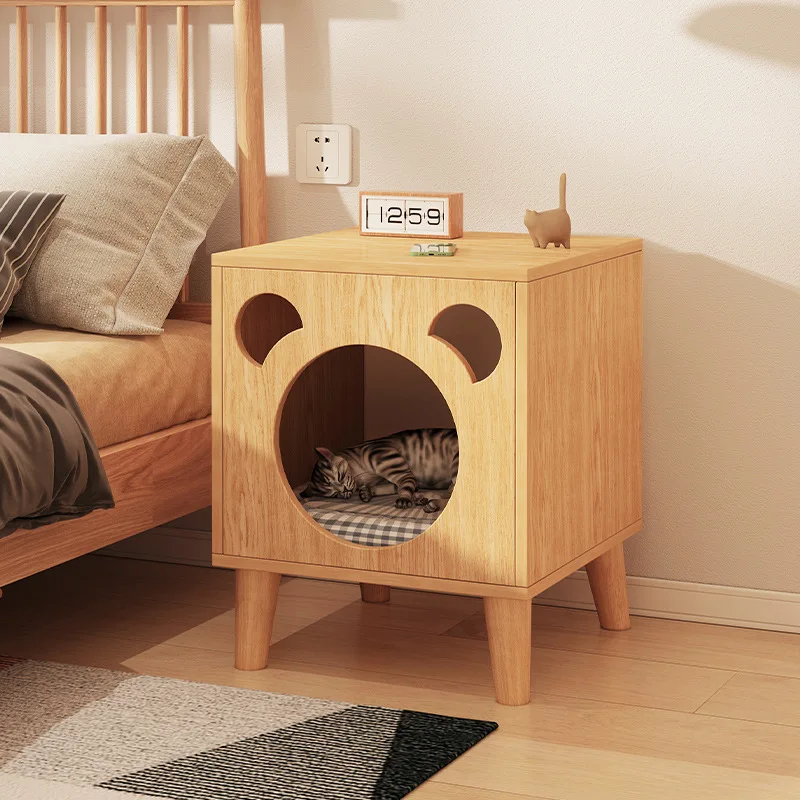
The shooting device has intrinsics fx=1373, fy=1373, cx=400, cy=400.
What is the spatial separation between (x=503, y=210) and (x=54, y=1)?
919 mm

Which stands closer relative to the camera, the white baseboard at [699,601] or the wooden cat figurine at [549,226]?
the wooden cat figurine at [549,226]

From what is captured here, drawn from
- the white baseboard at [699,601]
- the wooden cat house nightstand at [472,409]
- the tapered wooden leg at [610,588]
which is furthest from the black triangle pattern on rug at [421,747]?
the white baseboard at [699,601]

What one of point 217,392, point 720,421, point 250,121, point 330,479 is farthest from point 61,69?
point 720,421

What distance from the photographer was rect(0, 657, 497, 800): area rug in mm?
1640

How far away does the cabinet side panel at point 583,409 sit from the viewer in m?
1.88

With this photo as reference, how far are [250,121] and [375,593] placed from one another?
866mm

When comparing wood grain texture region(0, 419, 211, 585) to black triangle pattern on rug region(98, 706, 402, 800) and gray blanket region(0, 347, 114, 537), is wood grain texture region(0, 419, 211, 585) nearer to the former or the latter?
gray blanket region(0, 347, 114, 537)

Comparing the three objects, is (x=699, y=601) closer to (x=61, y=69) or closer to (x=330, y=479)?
(x=330, y=479)

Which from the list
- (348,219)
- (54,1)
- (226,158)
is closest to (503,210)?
(348,219)

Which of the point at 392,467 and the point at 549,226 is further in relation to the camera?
the point at 392,467

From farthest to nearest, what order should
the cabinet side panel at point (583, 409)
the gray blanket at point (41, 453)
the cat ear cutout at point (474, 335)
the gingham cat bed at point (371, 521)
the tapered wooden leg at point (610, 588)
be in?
the cat ear cutout at point (474, 335) → the tapered wooden leg at point (610, 588) → the gingham cat bed at point (371, 521) → the cabinet side panel at point (583, 409) → the gray blanket at point (41, 453)

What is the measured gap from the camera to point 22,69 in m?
2.58

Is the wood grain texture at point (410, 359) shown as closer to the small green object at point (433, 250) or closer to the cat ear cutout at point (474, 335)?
the small green object at point (433, 250)

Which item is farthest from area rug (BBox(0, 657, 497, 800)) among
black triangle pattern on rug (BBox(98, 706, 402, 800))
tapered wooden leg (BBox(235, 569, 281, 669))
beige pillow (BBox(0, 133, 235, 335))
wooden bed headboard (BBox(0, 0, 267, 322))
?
wooden bed headboard (BBox(0, 0, 267, 322))
